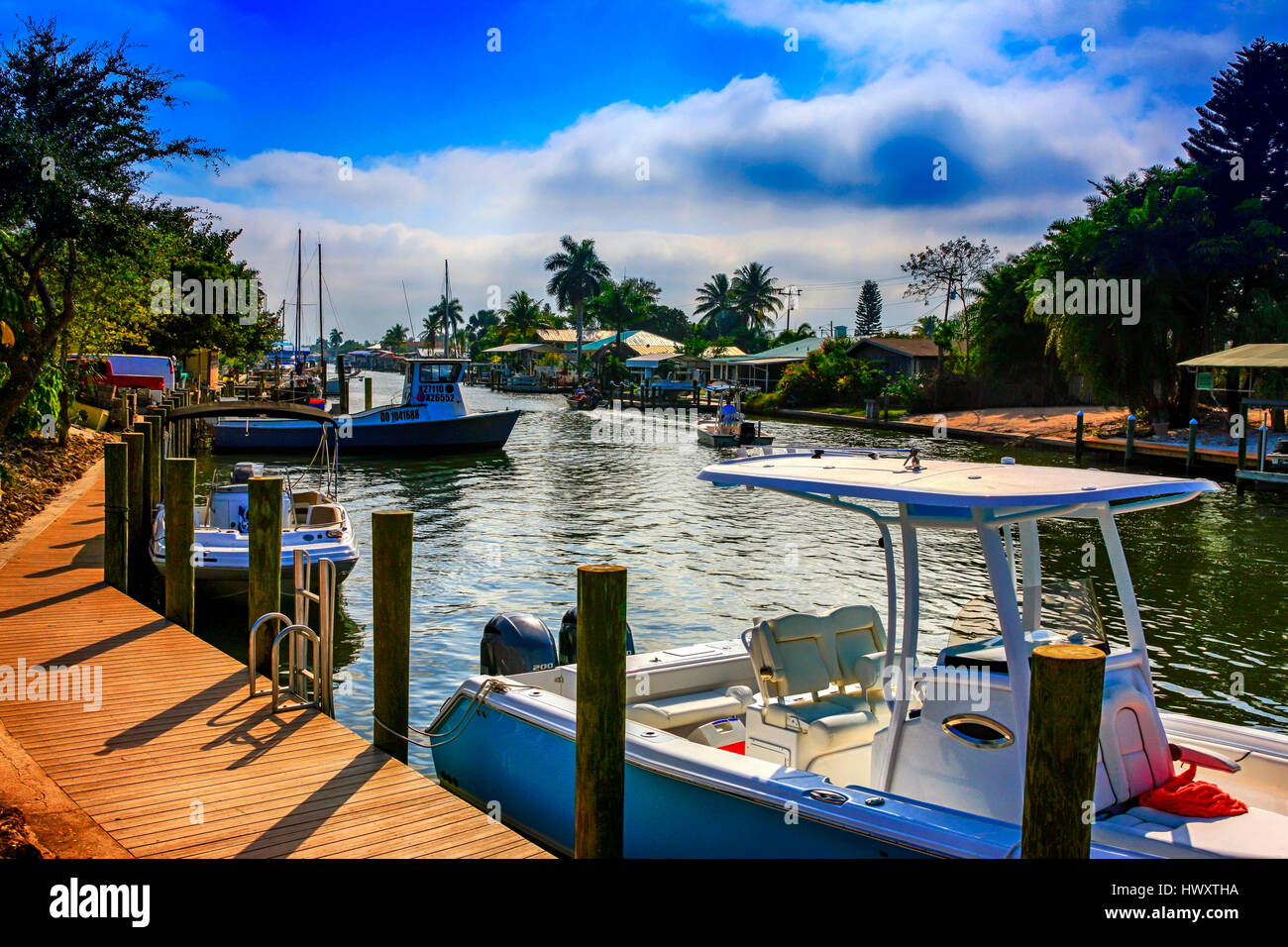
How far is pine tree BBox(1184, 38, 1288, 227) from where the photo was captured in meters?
45.8

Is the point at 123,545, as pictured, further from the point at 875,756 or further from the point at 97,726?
the point at 875,756

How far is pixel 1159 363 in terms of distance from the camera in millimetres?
39875

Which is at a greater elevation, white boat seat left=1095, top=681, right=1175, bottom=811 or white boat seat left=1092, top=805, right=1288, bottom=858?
white boat seat left=1095, top=681, right=1175, bottom=811

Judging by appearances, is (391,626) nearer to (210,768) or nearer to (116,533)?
(210,768)

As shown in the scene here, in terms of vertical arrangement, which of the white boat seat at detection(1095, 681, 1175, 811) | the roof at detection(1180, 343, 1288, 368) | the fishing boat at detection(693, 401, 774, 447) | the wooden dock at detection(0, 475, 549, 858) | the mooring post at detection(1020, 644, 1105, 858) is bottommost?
the wooden dock at detection(0, 475, 549, 858)

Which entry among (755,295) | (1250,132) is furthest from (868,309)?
(1250,132)

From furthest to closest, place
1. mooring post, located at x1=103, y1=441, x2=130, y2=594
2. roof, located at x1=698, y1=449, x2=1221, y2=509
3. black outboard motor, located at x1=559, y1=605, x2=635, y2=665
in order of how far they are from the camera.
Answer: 1. mooring post, located at x1=103, y1=441, x2=130, y2=594
2. black outboard motor, located at x1=559, y1=605, x2=635, y2=665
3. roof, located at x1=698, y1=449, x2=1221, y2=509

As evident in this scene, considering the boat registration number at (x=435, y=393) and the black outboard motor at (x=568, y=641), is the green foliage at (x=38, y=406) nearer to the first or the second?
the boat registration number at (x=435, y=393)

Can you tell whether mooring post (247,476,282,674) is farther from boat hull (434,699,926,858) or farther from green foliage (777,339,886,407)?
green foliage (777,339,886,407)

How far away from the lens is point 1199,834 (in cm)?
478

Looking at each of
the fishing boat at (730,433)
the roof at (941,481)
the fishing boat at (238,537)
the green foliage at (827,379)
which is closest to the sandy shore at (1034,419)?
the green foliage at (827,379)

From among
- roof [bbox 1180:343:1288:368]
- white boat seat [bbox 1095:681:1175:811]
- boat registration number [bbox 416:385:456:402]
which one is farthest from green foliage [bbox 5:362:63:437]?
roof [bbox 1180:343:1288:368]

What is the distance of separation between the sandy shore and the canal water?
15246 millimetres

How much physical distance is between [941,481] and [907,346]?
63720mm
